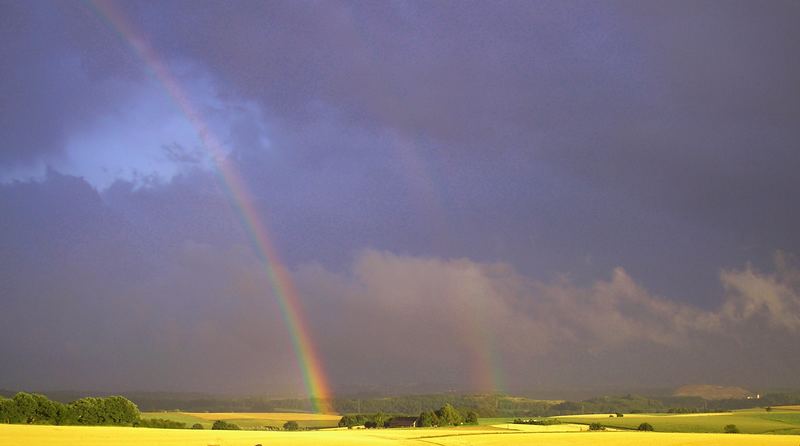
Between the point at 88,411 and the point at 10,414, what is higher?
the point at 88,411

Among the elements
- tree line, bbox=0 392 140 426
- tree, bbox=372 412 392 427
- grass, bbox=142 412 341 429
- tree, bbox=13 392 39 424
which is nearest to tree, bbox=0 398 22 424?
tree line, bbox=0 392 140 426

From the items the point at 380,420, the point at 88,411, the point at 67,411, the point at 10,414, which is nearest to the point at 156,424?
the point at 88,411

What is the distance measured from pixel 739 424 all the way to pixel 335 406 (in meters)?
102

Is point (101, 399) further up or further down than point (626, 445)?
further up

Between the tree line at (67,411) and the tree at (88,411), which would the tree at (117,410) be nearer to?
the tree line at (67,411)

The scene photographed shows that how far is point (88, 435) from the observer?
184 ft

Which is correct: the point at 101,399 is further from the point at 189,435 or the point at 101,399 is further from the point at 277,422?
the point at 277,422

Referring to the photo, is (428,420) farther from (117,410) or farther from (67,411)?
(67,411)

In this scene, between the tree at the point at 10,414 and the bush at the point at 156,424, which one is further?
the bush at the point at 156,424

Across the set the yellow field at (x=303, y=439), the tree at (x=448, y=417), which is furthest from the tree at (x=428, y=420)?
the yellow field at (x=303, y=439)

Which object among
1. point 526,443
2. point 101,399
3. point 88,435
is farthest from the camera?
point 101,399

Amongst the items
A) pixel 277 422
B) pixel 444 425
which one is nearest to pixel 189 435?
pixel 444 425

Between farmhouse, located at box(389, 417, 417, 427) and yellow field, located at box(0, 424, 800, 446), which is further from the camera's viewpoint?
farmhouse, located at box(389, 417, 417, 427)

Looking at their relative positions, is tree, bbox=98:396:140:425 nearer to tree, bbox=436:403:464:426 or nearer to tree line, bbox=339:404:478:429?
tree line, bbox=339:404:478:429
